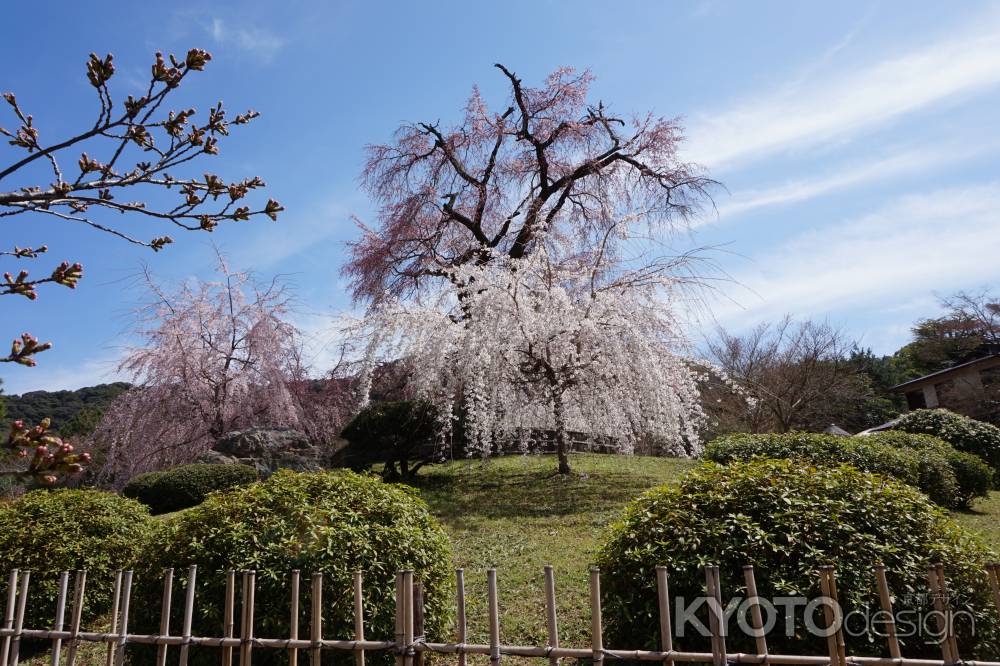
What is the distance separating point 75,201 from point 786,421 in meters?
18.7

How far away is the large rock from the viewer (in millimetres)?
10430

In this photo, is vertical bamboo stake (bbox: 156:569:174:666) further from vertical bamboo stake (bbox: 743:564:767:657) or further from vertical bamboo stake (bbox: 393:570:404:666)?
vertical bamboo stake (bbox: 743:564:767:657)

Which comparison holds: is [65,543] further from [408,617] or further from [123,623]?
[408,617]

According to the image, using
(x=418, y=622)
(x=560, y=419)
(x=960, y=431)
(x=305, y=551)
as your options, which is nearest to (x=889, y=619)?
(x=418, y=622)

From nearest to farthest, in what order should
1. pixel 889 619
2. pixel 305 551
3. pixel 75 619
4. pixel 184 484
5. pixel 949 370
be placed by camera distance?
pixel 889 619 → pixel 75 619 → pixel 305 551 → pixel 184 484 → pixel 949 370

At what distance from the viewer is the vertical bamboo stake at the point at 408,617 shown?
2.72 metres

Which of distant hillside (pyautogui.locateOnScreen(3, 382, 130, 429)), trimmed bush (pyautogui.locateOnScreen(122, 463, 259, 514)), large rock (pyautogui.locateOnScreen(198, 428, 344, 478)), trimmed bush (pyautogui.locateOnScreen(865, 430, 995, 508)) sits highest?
distant hillside (pyautogui.locateOnScreen(3, 382, 130, 429))

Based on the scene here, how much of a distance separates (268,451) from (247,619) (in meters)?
8.41

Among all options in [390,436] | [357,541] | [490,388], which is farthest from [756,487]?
[390,436]

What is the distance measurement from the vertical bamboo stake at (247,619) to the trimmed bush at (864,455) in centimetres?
681

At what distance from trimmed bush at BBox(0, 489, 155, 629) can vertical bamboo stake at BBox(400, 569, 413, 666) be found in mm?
3131

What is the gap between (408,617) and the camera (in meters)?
2.75

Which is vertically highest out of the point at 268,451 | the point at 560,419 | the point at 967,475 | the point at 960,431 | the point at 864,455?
the point at 560,419

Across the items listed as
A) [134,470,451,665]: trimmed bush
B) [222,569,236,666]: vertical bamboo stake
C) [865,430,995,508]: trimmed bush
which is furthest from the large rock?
[865,430,995,508]: trimmed bush
